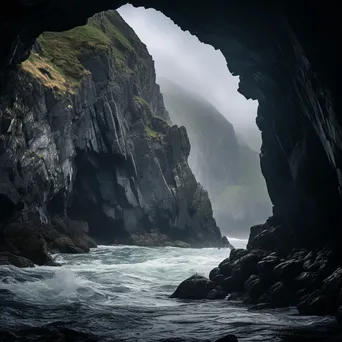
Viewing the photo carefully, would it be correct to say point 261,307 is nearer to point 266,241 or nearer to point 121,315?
point 121,315

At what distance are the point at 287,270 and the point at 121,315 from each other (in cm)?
1004

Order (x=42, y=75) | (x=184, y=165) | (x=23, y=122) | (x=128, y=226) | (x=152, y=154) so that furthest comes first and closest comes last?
(x=184, y=165) → (x=152, y=154) → (x=128, y=226) → (x=42, y=75) → (x=23, y=122)

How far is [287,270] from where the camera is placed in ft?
75.9

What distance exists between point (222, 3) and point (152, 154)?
2538 inches

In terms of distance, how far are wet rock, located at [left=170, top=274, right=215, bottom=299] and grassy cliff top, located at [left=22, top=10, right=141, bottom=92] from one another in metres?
38.9

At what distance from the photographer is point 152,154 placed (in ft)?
289

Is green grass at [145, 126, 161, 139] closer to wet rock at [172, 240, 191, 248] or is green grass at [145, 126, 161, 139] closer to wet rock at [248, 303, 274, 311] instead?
wet rock at [172, 240, 191, 248]

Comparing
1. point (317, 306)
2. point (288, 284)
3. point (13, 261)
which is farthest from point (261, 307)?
point (13, 261)

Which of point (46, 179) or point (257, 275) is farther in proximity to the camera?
point (46, 179)

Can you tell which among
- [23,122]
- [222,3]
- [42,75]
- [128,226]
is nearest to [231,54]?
[222,3]

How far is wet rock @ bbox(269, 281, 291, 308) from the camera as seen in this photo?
21.5 meters

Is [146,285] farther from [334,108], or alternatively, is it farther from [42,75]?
[42,75]

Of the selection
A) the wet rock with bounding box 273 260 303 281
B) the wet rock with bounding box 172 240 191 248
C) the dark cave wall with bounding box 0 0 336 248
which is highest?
the dark cave wall with bounding box 0 0 336 248

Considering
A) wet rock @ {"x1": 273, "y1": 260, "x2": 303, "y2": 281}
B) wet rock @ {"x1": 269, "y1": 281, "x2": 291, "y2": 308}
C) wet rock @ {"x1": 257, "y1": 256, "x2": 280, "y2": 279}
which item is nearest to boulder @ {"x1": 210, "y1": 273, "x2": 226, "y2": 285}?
wet rock @ {"x1": 257, "y1": 256, "x2": 280, "y2": 279}
